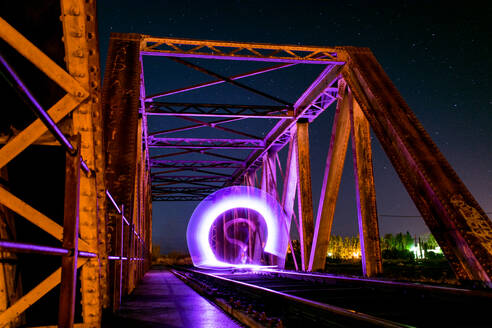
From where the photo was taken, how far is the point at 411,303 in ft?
17.2

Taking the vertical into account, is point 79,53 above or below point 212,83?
below

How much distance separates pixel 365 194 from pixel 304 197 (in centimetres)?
373

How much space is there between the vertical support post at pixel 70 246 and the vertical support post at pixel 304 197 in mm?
10117

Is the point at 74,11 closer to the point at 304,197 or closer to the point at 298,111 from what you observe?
the point at 304,197

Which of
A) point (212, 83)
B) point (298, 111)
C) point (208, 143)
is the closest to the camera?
point (212, 83)

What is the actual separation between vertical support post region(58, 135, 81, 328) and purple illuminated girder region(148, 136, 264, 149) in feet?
50.2

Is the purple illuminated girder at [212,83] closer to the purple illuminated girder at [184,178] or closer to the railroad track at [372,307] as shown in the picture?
the railroad track at [372,307]

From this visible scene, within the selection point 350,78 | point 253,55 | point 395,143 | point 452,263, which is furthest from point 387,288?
point 253,55

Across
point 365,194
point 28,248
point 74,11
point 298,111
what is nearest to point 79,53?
point 74,11

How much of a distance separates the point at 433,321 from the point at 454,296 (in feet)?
1.90

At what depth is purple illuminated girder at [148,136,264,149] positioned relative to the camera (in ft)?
57.2

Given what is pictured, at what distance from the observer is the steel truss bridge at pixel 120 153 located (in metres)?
2.18

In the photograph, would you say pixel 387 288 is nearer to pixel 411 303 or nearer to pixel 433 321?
pixel 411 303

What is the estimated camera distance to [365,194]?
28.6 feet
